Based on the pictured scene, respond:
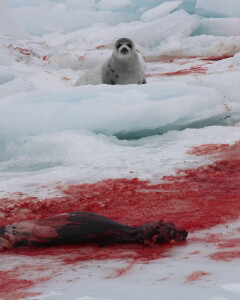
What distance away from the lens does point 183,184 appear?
3389 millimetres

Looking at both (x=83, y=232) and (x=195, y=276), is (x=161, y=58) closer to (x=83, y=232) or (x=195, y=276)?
(x=83, y=232)

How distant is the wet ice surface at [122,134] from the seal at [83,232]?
0.12 meters

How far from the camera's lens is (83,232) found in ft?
6.81

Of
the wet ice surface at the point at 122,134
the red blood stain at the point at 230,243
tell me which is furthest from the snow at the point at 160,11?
the red blood stain at the point at 230,243

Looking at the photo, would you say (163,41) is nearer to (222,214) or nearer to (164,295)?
(222,214)

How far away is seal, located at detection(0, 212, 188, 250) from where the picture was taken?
1972 mm

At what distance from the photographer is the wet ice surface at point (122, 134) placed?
4.72 feet

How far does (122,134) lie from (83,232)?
125 inches

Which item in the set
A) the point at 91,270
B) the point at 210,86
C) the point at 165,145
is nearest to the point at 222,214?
the point at 91,270

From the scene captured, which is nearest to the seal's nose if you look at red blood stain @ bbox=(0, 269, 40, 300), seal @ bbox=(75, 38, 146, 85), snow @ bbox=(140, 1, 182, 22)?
seal @ bbox=(75, 38, 146, 85)

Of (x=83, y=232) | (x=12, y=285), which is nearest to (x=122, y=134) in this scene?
(x=83, y=232)

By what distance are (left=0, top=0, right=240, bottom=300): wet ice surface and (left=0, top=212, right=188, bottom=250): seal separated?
0.12m

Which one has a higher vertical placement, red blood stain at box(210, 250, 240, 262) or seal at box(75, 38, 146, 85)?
seal at box(75, 38, 146, 85)

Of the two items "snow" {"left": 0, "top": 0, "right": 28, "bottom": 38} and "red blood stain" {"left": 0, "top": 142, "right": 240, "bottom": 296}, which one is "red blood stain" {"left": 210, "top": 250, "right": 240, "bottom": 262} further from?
"snow" {"left": 0, "top": 0, "right": 28, "bottom": 38}
